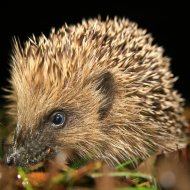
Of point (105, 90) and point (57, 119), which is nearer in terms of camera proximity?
point (57, 119)

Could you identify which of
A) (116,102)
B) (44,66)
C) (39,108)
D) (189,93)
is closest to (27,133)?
(39,108)

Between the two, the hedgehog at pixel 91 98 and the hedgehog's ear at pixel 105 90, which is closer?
the hedgehog at pixel 91 98

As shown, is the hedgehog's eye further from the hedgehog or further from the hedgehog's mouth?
the hedgehog's mouth

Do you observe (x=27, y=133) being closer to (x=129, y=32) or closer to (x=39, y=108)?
(x=39, y=108)

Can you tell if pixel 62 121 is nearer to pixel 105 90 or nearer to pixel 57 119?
pixel 57 119

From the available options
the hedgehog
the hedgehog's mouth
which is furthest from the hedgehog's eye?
the hedgehog's mouth

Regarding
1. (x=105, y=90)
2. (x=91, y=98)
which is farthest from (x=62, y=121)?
(x=105, y=90)

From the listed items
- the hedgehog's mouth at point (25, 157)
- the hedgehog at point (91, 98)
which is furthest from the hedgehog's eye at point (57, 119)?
the hedgehog's mouth at point (25, 157)

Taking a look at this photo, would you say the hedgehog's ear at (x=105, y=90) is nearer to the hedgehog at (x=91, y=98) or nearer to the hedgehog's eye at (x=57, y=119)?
the hedgehog at (x=91, y=98)
